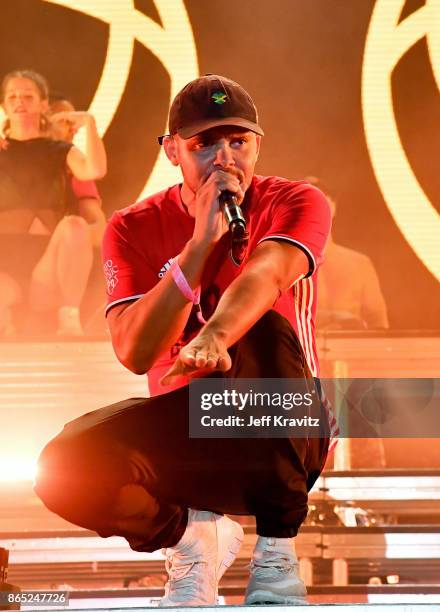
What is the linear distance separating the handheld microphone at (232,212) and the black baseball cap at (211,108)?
7.4 inches

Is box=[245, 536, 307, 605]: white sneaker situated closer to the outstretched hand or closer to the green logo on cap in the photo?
the outstretched hand

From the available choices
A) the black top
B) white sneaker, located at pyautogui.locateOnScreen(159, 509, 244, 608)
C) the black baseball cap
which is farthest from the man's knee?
the black top

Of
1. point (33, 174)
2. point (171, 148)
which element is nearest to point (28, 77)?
point (33, 174)

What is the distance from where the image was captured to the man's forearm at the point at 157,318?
1.76 meters

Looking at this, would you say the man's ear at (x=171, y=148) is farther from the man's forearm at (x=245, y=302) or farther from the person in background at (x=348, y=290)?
the person in background at (x=348, y=290)

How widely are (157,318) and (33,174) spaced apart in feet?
7.56

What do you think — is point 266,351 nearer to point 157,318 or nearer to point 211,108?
point 157,318

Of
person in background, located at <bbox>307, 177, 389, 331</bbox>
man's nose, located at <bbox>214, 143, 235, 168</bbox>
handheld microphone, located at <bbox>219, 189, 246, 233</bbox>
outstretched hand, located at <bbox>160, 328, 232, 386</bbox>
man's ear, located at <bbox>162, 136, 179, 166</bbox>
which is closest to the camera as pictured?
outstretched hand, located at <bbox>160, 328, 232, 386</bbox>

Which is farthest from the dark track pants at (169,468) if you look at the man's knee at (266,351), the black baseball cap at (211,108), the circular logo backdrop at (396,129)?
the circular logo backdrop at (396,129)

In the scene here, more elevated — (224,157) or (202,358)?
(224,157)

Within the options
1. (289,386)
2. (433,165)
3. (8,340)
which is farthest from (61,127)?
(289,386)

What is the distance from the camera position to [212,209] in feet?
5.79

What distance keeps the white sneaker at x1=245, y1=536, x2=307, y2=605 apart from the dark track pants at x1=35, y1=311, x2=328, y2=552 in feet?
0.08

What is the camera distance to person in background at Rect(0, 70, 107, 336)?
3855 millimetres
